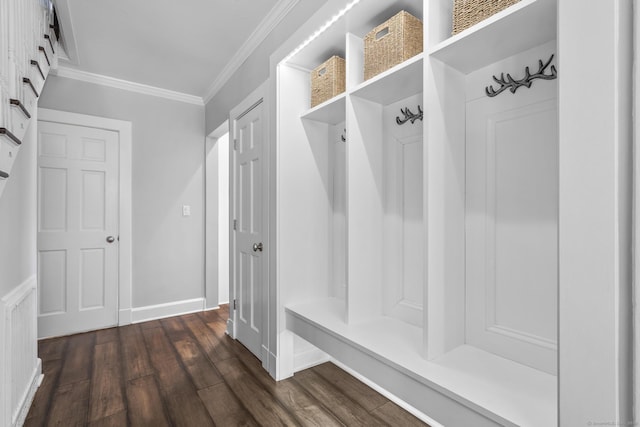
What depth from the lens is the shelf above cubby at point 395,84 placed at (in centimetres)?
137

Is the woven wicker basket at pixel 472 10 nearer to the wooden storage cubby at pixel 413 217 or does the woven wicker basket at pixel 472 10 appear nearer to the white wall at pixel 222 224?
the wooden storage cubby at pixel 413 217

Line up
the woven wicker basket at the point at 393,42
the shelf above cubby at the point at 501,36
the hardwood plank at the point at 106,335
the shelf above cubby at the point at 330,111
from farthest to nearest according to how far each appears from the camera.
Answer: the hardwood plank at the point at 106,335, the shelf above cubby at the point at 330,111, the woven wicker basket at the point at 393,42, the shelf above cubby at the point at 501,36

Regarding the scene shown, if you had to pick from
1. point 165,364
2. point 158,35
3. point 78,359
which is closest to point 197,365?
point 165,364

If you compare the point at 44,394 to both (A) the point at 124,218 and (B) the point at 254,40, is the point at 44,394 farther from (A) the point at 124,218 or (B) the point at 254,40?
(B) the point at 254,40

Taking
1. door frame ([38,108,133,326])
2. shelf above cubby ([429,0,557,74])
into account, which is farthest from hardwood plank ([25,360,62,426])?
shelf above cubby ([429,0,557,74])

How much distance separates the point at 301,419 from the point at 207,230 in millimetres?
2511

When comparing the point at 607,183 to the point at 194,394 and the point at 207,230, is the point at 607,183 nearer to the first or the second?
the point at 194,394

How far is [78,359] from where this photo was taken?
2.47 meters

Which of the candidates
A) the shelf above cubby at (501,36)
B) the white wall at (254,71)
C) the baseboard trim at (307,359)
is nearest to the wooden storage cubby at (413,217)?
the shelf above cubby at (501,36)

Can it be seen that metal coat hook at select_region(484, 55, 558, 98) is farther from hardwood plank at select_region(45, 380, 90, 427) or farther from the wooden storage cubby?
hardwood plank at select_region(45, 380, 90, 427)

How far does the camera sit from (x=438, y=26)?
4.22 feet

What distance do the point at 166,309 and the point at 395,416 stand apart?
107 inches

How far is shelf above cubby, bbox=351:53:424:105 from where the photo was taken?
1.37 meters

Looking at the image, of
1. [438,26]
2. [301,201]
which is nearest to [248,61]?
[301,201]
